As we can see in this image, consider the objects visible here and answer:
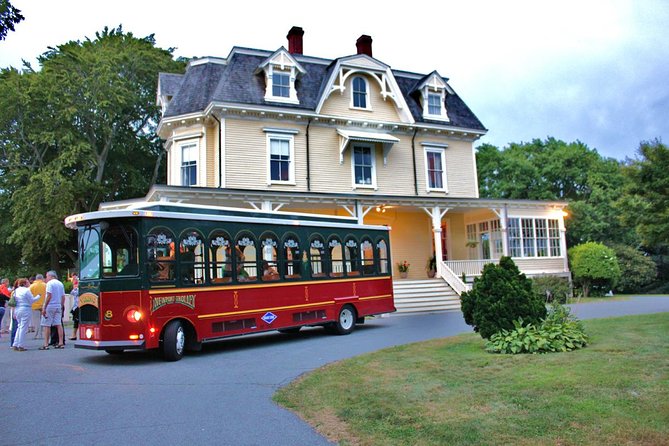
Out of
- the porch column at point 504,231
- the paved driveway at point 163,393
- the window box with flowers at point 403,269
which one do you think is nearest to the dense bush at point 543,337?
the paved driveway at point 163,393

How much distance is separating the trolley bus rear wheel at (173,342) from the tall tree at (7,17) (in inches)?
251

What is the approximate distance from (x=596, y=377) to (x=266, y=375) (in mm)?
5131

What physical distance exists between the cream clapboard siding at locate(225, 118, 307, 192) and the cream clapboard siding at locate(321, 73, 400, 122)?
→ 271 centimetres

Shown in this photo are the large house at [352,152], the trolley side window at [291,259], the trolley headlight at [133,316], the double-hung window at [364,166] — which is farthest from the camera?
the double-hung window at [364,166]

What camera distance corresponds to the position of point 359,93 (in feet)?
84.4

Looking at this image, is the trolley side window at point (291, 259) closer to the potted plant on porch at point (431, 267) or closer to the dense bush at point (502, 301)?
the dense bush at point (502, 301)

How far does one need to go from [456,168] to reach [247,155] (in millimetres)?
10751

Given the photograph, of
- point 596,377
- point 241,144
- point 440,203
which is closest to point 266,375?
point 596,377

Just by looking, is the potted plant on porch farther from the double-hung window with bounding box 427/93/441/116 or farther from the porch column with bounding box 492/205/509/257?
the double-hung window with bounding box 427/93/441/116

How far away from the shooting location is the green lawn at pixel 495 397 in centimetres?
551

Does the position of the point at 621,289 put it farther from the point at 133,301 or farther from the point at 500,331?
the point at 133,301

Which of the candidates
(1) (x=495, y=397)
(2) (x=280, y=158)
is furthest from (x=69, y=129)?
(1) (x=495, y=397)

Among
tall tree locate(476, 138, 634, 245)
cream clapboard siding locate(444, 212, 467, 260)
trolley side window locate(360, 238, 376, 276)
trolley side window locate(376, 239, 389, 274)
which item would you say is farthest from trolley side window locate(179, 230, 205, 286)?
tall tree locate(476, 138, 634, 245)

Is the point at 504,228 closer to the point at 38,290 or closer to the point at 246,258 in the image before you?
the point at 246,258
